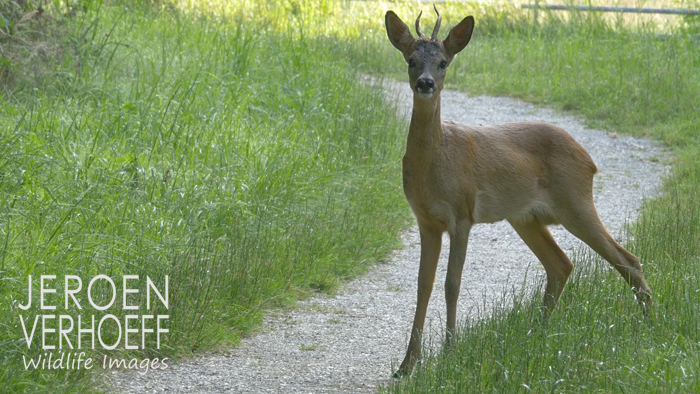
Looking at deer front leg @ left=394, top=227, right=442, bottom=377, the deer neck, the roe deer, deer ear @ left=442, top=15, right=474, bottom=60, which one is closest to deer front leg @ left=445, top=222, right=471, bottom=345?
the roe deer

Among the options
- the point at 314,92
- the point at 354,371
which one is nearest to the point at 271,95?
the point at 314,92

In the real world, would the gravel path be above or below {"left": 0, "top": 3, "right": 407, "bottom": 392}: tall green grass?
below

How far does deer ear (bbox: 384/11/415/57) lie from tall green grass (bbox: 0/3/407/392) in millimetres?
1834

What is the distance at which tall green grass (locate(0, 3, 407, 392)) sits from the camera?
5562 mm

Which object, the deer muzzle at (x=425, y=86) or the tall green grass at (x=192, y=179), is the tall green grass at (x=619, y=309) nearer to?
the deer muzzle at (x=425, y=86)

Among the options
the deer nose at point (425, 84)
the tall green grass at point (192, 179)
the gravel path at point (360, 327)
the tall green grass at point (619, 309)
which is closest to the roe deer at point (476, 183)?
the deer nose at point (425, 84)

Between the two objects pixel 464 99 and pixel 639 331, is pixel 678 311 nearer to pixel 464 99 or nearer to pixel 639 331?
pixel 639 331

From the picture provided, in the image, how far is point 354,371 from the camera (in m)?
5.34

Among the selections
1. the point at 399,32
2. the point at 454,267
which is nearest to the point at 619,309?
the point at 454,267

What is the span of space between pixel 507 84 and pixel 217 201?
842 centimetres

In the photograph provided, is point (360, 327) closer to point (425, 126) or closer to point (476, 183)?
point (476, 183)

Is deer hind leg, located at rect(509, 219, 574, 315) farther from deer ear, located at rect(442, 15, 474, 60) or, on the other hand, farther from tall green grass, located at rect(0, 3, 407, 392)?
tall green grass, located at rect(0, 3, 407, 392)

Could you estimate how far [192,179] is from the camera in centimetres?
723

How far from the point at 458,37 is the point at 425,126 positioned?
581 millimetres
